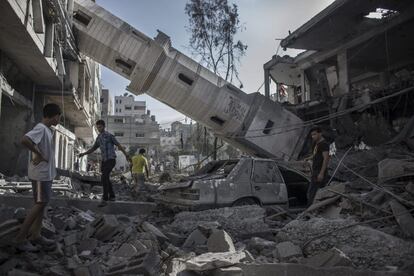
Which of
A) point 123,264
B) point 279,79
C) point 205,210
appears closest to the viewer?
point 123,264

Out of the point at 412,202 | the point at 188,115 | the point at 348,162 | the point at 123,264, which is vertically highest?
the point at 188,115

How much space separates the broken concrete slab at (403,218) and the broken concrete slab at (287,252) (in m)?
1.43

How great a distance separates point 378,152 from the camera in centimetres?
1277

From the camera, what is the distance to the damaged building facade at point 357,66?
15.3 meters

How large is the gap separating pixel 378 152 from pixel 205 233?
931 centimetres

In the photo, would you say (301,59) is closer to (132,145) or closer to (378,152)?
(378,152)

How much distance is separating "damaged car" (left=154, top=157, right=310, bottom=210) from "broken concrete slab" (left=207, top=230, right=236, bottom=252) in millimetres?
2602

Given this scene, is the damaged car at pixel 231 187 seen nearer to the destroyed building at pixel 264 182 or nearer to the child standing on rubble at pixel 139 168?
the destroyed building at pixel 264 182

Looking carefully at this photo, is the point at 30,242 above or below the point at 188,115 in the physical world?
below

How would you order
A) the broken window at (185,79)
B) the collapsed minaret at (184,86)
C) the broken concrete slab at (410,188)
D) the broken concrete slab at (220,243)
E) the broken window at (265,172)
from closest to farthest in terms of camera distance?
1. the broken concrete slab at (220,243)
2. the broken concrete slab at (410,188)
3. the broken window at (265,172)
4. the collapsed minaret at (184,86)
5. the broken window at (185,79)

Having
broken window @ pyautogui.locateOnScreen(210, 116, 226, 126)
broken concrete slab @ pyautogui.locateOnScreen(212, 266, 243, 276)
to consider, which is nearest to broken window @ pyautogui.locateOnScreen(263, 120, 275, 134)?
broken window @ pyautogui.locateOnScreen(210, 116, 226, 126)

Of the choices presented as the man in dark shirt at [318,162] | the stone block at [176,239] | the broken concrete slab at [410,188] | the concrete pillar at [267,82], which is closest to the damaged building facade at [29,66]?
the stone block at [176,239]

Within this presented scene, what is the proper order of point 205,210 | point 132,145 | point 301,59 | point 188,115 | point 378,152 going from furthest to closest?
1. point 132,145
2. point 301,59
3. point 188,115
4. point 378,152
5. point 205,210

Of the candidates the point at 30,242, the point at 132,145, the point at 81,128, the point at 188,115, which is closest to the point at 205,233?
the point at 30,242
